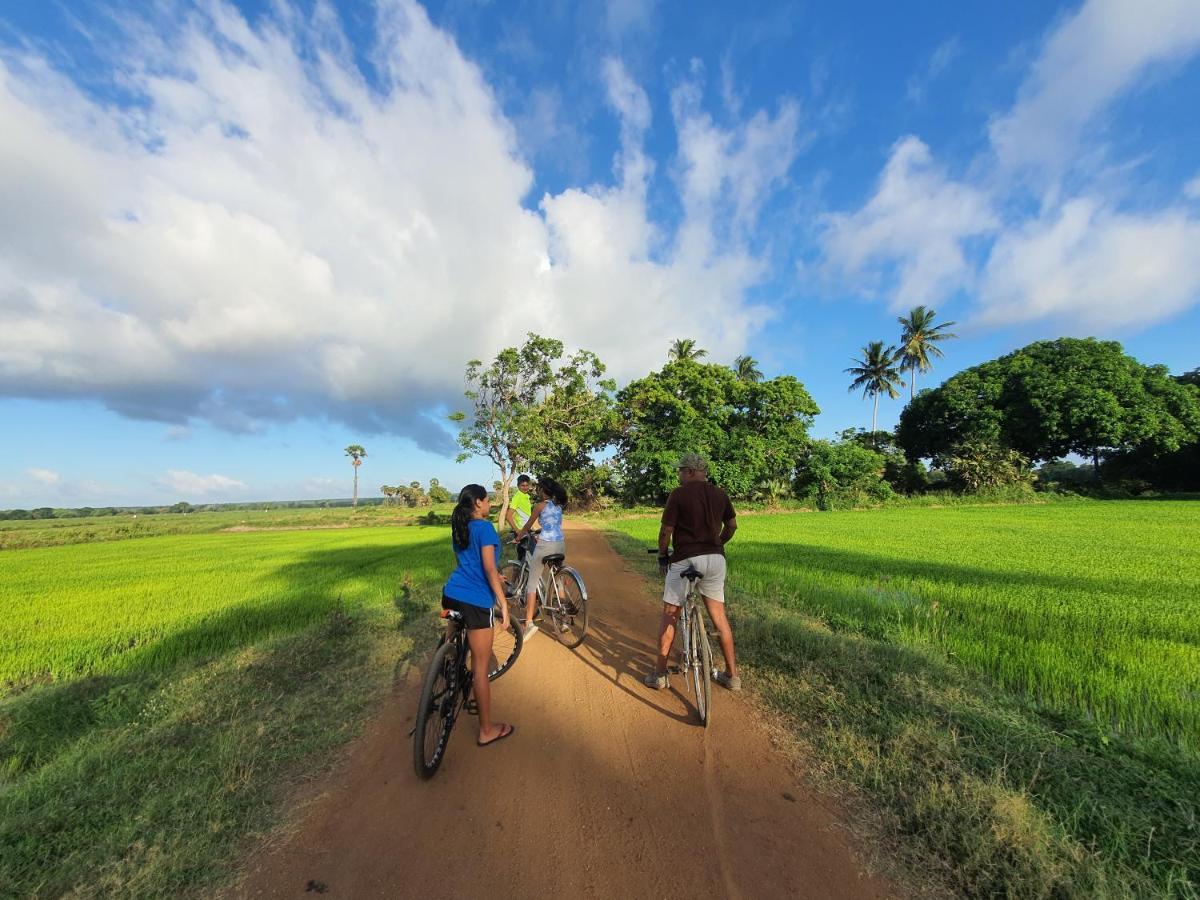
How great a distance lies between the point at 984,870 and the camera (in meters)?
2.05

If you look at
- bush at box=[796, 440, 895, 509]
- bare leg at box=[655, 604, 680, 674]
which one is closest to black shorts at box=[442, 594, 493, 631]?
bare leg at box=[655, 604, 680, 674]

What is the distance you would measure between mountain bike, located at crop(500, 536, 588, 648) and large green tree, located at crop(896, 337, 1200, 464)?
3681cm

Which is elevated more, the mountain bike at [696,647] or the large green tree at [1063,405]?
the large green tree at [1063,405]

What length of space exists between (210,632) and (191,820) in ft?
16.3

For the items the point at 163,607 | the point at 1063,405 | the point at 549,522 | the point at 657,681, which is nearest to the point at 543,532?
the point at 549,522

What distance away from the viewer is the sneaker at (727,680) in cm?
405

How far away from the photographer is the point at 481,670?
336 centimetres

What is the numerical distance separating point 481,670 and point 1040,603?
7.46m

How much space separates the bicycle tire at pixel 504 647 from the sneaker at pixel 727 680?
6.41 feet

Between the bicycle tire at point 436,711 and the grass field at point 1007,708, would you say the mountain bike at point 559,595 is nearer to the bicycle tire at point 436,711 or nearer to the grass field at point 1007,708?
the grass field at point 1007,708

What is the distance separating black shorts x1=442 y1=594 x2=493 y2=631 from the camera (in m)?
3.30

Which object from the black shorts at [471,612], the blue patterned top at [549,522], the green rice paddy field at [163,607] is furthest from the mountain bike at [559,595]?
the green rice paddy field at [163,607]

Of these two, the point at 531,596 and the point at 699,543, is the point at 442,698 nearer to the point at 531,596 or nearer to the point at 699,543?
the point at 699,543

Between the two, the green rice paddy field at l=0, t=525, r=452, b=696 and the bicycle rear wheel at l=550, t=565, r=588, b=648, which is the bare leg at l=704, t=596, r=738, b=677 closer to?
the bicycle rear wheel at l=550, t=565, r=588, b=648
